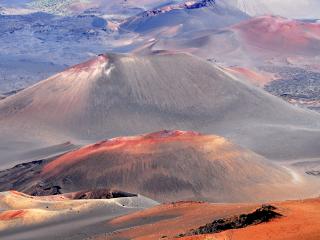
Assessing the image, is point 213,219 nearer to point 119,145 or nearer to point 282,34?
point 119,145

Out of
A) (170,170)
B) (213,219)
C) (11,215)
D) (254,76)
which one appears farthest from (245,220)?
(254,76)

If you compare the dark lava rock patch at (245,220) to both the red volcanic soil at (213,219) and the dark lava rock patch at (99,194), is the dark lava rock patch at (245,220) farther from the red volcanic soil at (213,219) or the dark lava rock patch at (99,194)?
the dark lava rock patch at (99,194)

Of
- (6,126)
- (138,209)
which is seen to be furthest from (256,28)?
(138,209)

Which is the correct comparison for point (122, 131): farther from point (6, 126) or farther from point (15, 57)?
point (15, 57)

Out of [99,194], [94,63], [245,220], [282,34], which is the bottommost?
[282,34]

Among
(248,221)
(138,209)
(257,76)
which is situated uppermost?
(248,221)

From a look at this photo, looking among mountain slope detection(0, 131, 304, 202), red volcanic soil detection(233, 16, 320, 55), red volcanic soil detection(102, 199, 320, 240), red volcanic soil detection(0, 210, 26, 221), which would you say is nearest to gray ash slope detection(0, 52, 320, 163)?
mountain slope detection(0, 131, 304, 202)

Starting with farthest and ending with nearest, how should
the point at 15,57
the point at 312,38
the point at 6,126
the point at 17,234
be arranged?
the point at 15,57
the point at 312,38
the point at 6,126
the point at 17,234
